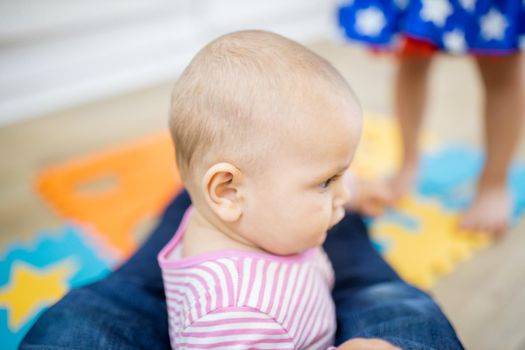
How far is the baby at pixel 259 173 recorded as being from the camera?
54 cm

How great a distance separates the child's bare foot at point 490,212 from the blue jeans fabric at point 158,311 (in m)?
0.34

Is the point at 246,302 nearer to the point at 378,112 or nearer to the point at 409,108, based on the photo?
the point at 409,108

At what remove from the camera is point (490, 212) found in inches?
41.8

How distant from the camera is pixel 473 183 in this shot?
1.23 metres

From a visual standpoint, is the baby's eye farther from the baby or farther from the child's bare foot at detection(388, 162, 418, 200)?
the child's bare foot at detection(388, 162, 418, 200)

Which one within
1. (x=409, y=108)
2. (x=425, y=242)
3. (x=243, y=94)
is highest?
(x=243, y=94)

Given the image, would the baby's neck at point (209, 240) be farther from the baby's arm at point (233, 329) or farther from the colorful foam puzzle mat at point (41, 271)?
the colorful foam puzzle mat at point (41, 271)

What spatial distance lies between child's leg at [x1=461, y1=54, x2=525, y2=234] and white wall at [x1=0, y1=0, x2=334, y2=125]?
4.59ft

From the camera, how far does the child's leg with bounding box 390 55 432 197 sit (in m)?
1.14

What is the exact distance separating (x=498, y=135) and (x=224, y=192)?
0.71 metres

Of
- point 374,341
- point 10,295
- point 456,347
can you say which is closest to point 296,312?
point 374,341

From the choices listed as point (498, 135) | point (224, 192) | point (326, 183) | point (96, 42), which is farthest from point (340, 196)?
point (96, 42)

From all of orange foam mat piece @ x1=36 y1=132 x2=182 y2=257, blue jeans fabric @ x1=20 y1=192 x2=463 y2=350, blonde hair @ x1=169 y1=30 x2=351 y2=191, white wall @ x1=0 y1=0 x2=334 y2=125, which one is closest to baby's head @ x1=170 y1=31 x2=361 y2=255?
blonde hair @ x1=169 y1=30 x2=351 y2=191

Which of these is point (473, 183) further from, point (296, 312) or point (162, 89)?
point (162, 89)
